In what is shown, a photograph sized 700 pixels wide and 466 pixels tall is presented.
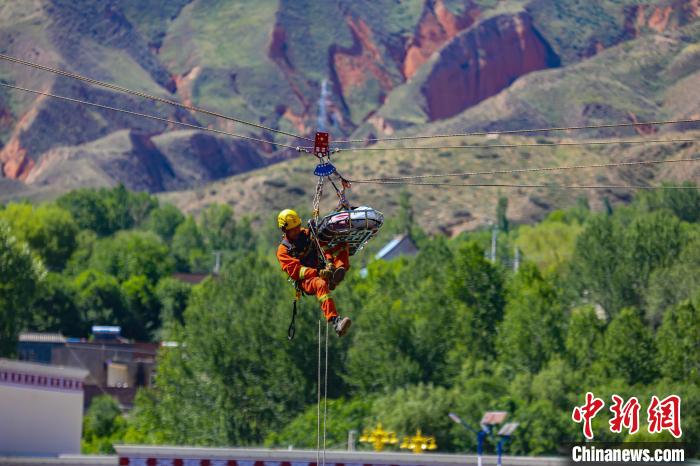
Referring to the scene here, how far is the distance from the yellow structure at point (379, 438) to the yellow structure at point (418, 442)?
1.98 ft

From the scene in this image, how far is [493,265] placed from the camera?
407 feet

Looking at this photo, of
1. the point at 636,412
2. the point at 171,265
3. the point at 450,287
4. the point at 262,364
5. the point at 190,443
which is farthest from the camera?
the point at 171,265

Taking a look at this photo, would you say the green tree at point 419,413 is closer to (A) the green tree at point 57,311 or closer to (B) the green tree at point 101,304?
(A) the green tree at point 57,311

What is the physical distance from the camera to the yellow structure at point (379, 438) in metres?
78.1

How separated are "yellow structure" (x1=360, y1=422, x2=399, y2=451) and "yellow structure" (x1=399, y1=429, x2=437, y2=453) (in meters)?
0.60

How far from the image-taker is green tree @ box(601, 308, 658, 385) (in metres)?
103

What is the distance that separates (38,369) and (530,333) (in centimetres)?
4972

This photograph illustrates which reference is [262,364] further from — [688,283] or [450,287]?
[688,283]

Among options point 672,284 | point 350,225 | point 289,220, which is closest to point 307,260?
point 289,220

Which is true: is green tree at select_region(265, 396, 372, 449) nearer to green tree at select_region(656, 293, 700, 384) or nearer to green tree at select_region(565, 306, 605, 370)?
green tree at select_region(565, 306, 605, 370)

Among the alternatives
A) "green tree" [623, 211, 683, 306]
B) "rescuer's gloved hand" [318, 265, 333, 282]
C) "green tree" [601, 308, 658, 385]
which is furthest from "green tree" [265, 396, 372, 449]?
"rescuer's gloved hand" [318, 265, 333, 282]

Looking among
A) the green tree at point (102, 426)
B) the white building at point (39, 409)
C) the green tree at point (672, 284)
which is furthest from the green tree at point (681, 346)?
the white building at point (39, 409)

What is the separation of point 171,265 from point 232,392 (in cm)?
9099

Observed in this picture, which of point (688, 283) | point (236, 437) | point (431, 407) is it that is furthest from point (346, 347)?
point (688, 283)
